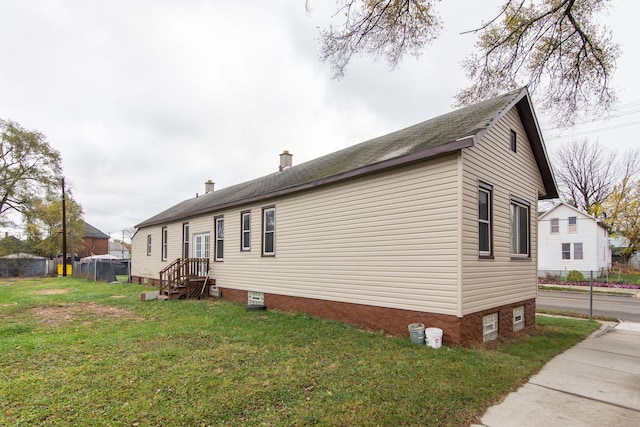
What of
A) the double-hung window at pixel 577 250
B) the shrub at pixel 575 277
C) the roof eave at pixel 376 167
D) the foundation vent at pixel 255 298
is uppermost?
the roof eave at pixel 376 167

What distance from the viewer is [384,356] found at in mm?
5633

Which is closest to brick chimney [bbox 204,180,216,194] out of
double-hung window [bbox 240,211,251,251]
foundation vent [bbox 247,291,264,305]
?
double-hung window [bbox 240,211,251,251]

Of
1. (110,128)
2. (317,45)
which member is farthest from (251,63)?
(110,128)

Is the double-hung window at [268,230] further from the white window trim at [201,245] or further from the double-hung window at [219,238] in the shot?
the white window trim at [201,245]

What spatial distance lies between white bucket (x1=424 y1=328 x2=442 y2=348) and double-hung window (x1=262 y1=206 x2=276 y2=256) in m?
5.92

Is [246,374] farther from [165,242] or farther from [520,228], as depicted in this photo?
[165,242]

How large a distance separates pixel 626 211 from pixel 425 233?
1263 inches

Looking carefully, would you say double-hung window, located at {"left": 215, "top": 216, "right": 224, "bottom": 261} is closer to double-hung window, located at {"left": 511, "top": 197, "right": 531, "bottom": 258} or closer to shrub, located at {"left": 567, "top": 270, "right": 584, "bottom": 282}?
double-hung window, located at {"left": 511, "top": 197, "right": 531, "bottom": 258}

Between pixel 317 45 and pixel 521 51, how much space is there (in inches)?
168

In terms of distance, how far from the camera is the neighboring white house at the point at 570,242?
25.3 meters

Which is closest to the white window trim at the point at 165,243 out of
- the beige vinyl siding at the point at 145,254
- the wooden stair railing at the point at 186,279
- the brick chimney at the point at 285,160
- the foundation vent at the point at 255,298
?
the beige vinyl siding at the point at 145,254

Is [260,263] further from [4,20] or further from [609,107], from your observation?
[609,107]

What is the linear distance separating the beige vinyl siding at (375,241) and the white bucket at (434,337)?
0.40m

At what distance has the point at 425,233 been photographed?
664 cm
